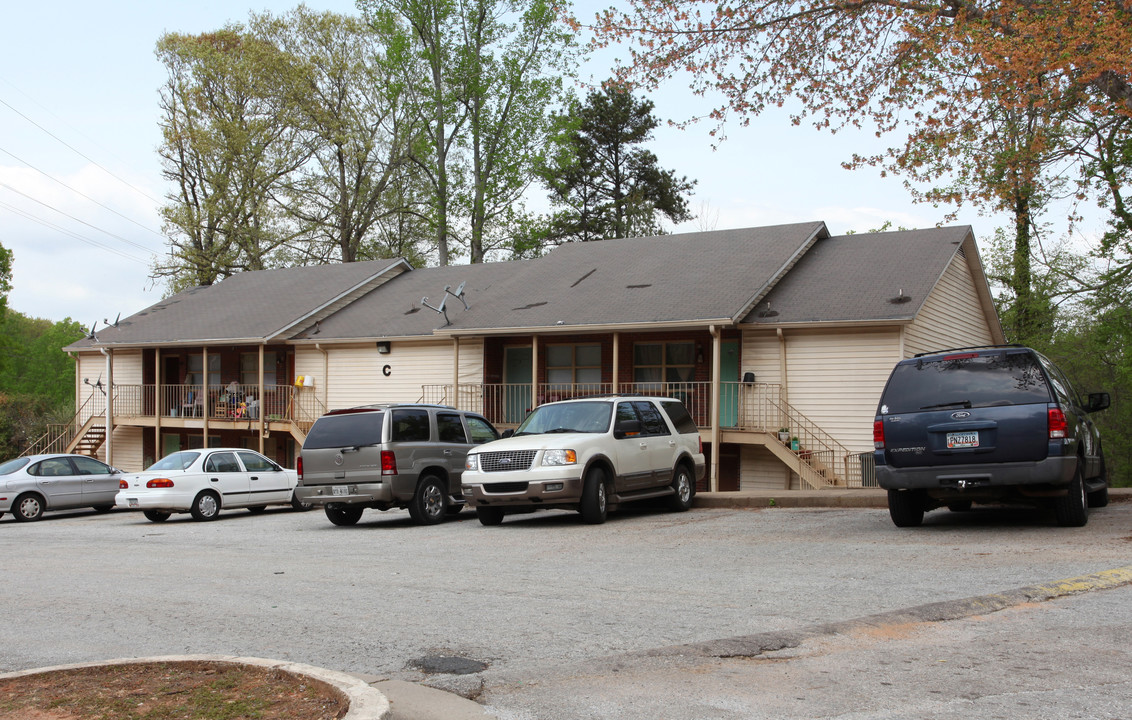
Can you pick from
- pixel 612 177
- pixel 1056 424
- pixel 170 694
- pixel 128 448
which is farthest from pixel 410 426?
pixel 612 177

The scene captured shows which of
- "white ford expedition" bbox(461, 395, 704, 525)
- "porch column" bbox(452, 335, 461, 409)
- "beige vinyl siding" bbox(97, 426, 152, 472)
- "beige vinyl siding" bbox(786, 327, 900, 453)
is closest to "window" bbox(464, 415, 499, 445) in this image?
"white ford expedition" bbox(461, 395, 704, 525)

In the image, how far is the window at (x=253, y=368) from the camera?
32188 millimetres

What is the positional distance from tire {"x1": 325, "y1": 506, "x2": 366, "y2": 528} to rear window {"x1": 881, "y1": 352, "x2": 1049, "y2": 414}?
8.80 m

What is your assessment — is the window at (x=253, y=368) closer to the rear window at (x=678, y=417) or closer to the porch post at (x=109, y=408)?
the porch post at (x=109, y=408)

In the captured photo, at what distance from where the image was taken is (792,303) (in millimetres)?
22438

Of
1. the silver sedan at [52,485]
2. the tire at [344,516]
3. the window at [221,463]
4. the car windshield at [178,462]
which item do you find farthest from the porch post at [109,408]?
the tire at [344,516]

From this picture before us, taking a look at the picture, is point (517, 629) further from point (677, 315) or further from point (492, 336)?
point (492, 336)

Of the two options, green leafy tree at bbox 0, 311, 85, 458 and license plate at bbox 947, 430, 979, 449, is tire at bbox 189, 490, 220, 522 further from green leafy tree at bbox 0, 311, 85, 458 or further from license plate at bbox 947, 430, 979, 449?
Result: green leafy tree at bbox 0, 311, 85, 458

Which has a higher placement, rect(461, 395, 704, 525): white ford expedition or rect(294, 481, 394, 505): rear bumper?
rect(461, 395, 704, 525): white ford expedition

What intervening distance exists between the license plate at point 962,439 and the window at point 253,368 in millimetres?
25317

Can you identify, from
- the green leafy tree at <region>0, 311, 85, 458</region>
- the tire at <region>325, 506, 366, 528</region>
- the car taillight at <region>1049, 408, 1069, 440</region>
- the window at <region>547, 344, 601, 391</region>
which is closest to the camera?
the car taillight at <region>1049, 408, 1069, 440</region>

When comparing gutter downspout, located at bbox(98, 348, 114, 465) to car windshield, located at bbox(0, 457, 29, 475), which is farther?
gutter downspout, located at bbox(98, 348, 114, 465)

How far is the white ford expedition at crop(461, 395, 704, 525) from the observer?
13.6m

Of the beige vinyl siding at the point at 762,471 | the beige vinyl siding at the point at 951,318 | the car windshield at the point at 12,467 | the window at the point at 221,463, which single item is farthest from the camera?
the beige vinyl siding at the point at 762,471
